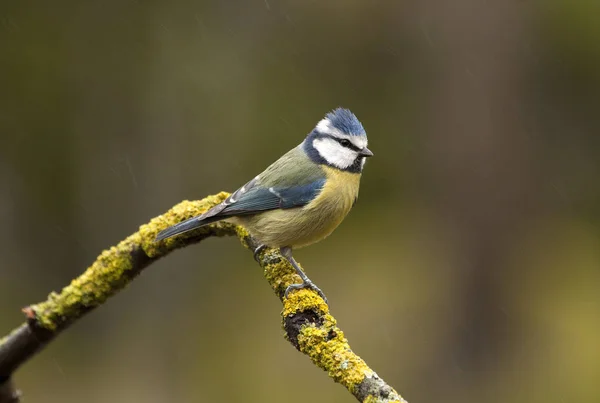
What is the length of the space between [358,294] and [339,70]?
6.10 feet

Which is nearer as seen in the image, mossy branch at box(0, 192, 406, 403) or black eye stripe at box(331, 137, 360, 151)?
mossy branch at box(0, 192, 406, 403)

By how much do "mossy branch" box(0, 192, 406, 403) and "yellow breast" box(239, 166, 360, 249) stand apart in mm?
59

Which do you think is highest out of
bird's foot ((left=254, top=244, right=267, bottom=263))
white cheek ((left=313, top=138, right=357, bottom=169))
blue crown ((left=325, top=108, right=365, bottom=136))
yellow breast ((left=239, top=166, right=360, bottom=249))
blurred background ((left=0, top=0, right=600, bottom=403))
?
blurred background ((left=0, top=0, right=600, bottom=403))

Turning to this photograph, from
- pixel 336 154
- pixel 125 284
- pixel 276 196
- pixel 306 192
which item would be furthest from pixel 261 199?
pixel 125 284

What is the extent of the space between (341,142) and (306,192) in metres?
0.25

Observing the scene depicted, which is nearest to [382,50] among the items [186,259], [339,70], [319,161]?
[339,70]

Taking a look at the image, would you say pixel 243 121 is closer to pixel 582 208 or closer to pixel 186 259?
pixel 186 259

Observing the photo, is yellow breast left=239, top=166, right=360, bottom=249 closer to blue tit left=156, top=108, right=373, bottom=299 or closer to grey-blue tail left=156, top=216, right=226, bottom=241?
blue tit left=156, top=108, right=373, bottom=299

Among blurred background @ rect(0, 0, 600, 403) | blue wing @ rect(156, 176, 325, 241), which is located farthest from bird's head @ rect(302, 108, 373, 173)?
blurred background @ rect(0, 0, 600, 403)

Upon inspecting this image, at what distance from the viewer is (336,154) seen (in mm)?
2777

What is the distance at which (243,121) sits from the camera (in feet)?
19.8

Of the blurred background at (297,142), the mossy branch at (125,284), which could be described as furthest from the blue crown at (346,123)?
the blurred background at (297,142)

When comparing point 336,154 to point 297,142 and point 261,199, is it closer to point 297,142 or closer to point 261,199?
point 261,199

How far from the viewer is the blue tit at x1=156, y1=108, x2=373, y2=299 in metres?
2.58
